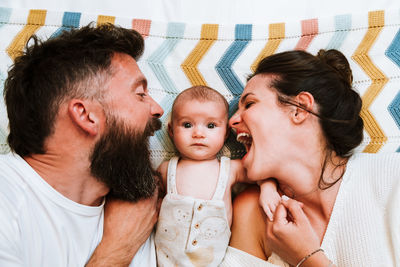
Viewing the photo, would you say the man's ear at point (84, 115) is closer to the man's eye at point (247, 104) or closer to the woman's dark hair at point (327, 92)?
the man's eye at point (247, 104)

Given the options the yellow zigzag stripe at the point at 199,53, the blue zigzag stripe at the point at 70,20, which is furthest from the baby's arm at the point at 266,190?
the blue zigzag stripe at the point at 70,20

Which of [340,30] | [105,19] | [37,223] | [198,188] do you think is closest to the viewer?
[37,223]

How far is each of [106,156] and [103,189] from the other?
0.17m

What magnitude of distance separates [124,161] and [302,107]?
0.76 m

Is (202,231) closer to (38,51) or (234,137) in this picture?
(234,137)

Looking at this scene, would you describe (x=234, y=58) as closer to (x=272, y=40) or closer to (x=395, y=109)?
(x=272, y=40)

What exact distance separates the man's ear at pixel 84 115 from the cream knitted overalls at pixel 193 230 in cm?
44

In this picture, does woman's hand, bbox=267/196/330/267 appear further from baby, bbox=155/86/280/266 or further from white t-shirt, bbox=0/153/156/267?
white t-shirt, bbox=0/153/156/267

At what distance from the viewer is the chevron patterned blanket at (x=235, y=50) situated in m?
1.66

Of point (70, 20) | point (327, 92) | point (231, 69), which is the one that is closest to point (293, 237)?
point (327, 92)

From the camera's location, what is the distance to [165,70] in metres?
1.83

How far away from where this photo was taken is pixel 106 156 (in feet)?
4.63

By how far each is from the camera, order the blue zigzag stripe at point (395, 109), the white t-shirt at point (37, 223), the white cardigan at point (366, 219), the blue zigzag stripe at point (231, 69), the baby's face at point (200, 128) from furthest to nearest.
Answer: the blue zigzag stripe at point (231, 69), the blue zigzag stripe at point (395, 109), the baby's face at point (200, 128), the white cardigan at point (366, 219), the white t-shirt at point (37, 223)

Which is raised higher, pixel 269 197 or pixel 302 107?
pixel 302 107
